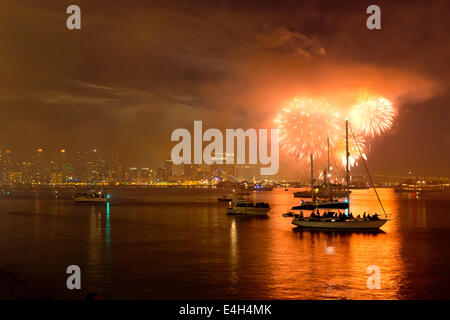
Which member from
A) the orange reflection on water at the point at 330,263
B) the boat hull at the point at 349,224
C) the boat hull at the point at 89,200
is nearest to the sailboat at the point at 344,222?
the boat hull at the point at 349,224

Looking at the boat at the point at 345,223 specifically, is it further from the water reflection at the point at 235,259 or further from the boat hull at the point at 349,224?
the water reflection at the point at 235,259

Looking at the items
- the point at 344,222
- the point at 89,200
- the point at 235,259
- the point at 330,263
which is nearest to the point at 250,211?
the point at 344,222

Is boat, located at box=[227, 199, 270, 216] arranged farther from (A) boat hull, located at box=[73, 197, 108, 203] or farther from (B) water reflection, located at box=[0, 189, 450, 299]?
(A) boat hull, located at box=[73, 197, 108, 203]

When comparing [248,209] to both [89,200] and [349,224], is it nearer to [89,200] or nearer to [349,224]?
[349,224]

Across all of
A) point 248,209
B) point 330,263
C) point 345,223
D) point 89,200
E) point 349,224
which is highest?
point 345,223

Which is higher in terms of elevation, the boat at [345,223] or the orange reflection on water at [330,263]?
the boat at [345,223]

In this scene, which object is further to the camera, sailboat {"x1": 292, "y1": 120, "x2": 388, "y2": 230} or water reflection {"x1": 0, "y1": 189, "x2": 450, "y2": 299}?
sailboat {"x1": 292, "y1": 120, "x2": 388, "y2": 230}

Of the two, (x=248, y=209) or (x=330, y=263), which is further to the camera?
A: (x=248, y=209)

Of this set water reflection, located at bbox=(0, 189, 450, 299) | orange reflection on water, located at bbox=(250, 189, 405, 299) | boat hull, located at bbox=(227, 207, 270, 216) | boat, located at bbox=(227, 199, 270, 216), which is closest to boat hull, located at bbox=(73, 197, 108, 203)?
boat, located at bbox=(227, 199, 270, 216)

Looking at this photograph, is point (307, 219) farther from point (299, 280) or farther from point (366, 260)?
point (299, 280)

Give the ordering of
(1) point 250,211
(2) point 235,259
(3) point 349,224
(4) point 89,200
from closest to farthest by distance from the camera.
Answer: (2) point 235,259 < (3) point 349,224 < (1) point 250,211 < (4) point 89,200
